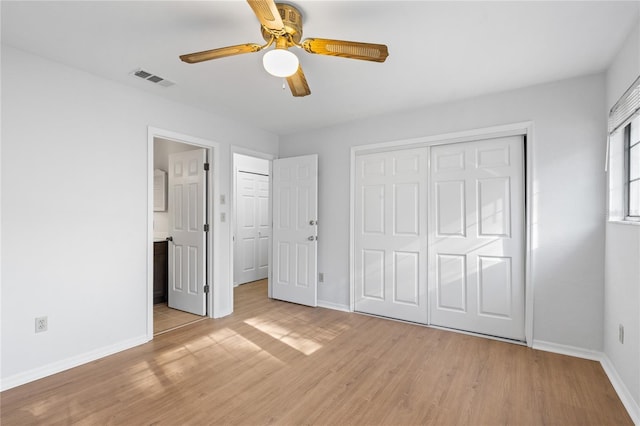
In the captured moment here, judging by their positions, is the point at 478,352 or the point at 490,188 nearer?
the point at 478,352

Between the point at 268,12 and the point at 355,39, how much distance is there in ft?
2.84

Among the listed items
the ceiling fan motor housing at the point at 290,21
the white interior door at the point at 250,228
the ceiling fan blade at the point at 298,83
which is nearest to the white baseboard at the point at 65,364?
the white interior door at the point at 250,228

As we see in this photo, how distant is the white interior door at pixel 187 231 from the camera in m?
3.89

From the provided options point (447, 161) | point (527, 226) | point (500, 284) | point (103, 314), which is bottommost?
point (103, 314)

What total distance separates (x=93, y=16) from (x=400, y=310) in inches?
149

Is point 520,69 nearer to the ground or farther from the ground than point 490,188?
farther from the ground

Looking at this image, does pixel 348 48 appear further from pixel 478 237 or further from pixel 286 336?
pixel 286 336

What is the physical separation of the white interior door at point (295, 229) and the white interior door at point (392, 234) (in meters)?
0.63

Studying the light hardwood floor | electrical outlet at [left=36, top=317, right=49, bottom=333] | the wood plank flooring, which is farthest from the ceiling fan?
the wood plank flooring

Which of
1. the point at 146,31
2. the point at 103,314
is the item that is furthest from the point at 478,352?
the point at 146,31

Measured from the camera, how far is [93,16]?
199cm

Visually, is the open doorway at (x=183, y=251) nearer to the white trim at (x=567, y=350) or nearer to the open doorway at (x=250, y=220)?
the open doorway at (x=250, y=220)

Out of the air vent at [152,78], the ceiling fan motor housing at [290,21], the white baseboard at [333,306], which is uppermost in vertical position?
the air vent at [152,78]

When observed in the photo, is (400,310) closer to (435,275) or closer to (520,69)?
(435,275)
